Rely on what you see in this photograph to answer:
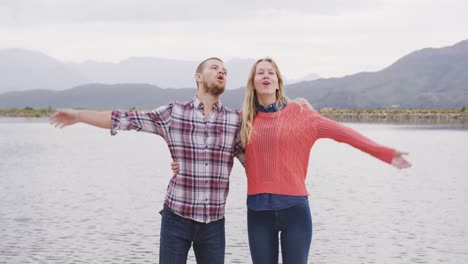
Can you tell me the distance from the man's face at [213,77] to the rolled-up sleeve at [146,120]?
14.5 inches

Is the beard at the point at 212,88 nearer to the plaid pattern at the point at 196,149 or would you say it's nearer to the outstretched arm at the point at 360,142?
the plaid pattern at the point at 196,149

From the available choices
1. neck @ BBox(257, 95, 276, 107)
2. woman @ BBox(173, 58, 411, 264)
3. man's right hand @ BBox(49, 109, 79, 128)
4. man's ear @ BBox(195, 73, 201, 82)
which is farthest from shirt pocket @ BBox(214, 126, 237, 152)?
man's right hand @ BBox(49, 109, 79, 128)

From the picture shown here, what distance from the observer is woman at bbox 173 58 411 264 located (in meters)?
6.43

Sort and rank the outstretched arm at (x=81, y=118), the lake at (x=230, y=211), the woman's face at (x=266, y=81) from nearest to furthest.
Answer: the outstretched arm at (x=81, y=118) → the woman's face at (x=266, y=81) → the lake at (x=230, y=211)

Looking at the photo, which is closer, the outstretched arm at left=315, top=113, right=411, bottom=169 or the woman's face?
the outstretched arm at left=315, top=113, right=411, bottom=169

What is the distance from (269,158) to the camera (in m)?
6.47

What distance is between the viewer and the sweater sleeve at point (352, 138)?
6402 millimetres

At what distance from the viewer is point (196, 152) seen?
20.8 feet

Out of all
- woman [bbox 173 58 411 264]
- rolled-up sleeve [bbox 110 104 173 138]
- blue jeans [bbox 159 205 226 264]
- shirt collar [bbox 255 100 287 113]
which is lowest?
blue jeans [bbox 159 205 226 264]

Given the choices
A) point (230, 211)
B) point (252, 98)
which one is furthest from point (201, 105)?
point (230, 211)

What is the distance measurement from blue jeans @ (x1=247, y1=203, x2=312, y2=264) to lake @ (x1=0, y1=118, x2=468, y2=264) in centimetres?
994

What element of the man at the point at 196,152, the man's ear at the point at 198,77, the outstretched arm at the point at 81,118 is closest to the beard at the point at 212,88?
the man at the point at 196,152

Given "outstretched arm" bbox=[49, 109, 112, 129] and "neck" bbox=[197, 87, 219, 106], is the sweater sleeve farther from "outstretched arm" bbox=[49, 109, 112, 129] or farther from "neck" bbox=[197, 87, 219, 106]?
"outstretched arm" bbox=[49, 109, 112, 129]

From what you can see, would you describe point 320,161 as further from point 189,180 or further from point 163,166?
→ point 189,180
